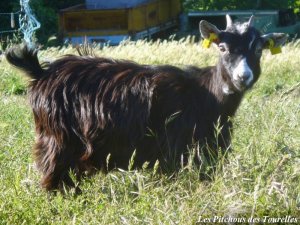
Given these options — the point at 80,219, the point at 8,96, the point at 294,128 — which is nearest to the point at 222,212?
the point at 80,219

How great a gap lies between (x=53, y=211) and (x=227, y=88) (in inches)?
86.0

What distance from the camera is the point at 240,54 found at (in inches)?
255

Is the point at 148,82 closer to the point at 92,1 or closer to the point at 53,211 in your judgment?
the point at 53,211

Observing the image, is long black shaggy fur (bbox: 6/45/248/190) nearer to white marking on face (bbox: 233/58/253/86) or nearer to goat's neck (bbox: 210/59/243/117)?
goat's neck (bbox: 210/59/243/117)

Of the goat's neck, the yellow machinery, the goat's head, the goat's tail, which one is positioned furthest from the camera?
the yellow machinery

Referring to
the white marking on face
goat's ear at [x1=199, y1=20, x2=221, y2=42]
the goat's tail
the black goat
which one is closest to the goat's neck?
the black goat

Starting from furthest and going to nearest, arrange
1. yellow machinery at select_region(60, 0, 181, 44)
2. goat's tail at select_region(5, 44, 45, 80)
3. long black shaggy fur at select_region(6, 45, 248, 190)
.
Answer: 1. yellow machinery at select_region(60, 0, 181, 44)
2. goat's tail at select_region(5, 44, 45, 80)
3. long black shaggy fur at select_region(6, 45, 248, 190)

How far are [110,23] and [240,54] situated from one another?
71.6ft

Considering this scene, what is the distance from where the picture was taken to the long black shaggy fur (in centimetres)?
605

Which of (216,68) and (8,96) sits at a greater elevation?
(216,68)

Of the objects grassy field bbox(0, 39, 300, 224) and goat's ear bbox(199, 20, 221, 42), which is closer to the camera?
grassy field bbox(0, 39, 300, 224)

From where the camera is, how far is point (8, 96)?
12055 mm

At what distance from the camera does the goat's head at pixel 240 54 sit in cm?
632

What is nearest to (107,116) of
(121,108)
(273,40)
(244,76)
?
(121,108)
